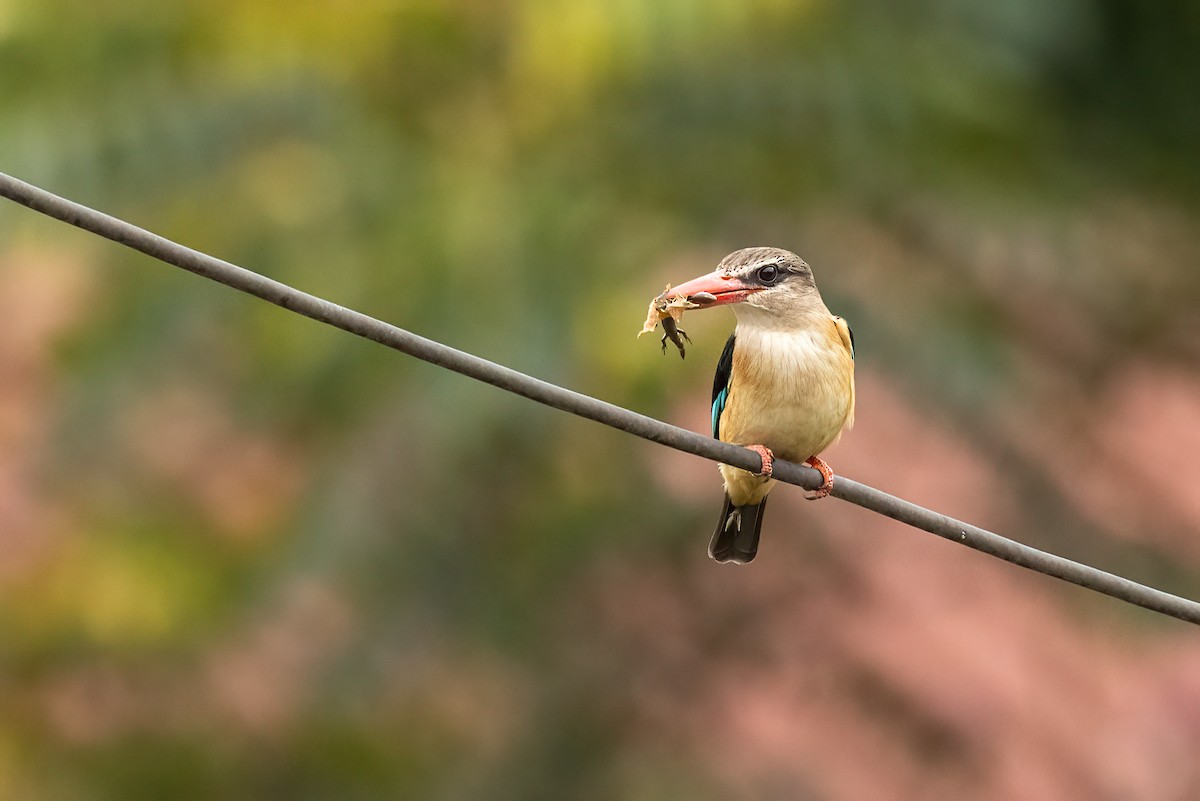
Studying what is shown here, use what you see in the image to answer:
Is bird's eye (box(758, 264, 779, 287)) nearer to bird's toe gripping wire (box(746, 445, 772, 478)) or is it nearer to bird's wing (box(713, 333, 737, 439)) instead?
bird's wing (box(713, 333, 737, 439))

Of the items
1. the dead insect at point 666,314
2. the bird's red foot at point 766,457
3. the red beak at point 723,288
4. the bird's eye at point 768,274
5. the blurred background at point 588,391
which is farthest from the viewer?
the blurred background at point 588,391

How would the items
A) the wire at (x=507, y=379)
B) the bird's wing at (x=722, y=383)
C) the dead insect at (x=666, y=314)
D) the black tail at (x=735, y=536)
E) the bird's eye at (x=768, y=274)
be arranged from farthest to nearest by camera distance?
1. the black tail at (x=735, y=536)
2. the bird's wing at (x=722, y=383)
3. the bird's eye at (x=768, y=274)
4. the dead insect at (x=666, y=314)
5. the wire at (x=507, y=379)

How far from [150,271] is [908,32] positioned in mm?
3269

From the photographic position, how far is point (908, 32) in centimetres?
683

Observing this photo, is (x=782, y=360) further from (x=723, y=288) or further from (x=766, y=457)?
(x=766, y=457)

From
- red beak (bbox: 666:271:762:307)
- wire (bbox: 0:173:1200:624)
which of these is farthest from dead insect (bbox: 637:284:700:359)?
wire (bbox: 0:173:1200:624)

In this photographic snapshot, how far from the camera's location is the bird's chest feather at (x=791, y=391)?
3.67 metres

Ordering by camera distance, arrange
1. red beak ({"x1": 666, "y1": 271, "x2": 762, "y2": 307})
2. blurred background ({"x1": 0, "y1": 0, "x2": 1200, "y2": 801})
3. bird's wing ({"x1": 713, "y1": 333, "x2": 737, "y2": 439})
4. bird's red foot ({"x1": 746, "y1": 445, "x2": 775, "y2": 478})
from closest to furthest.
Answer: bird's red foot ({"x1": 746, "y1": 445, "x2": 775, "y2": 478})
red beak ({"x1": 666, "y1": 271, "x2": 762, "y2": 307})
bird's wing ({"x1": 713, "y1": 333, "x2": 737, "y2": 439})
blurred background ({"x1": 0, "y1": 0, "x2": 1200, "y2": 801})

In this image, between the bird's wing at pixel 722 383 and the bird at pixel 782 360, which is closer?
the bird at pixel 782 360

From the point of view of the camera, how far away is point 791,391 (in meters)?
3.66

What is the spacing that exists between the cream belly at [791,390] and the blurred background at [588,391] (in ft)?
6.10

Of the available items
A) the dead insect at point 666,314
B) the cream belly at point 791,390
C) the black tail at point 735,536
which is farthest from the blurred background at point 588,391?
the dead insect at point 666,314

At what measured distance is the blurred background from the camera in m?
5.83

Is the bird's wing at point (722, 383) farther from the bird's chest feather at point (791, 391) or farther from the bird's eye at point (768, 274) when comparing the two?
the bird's eye at point (768, 274)
